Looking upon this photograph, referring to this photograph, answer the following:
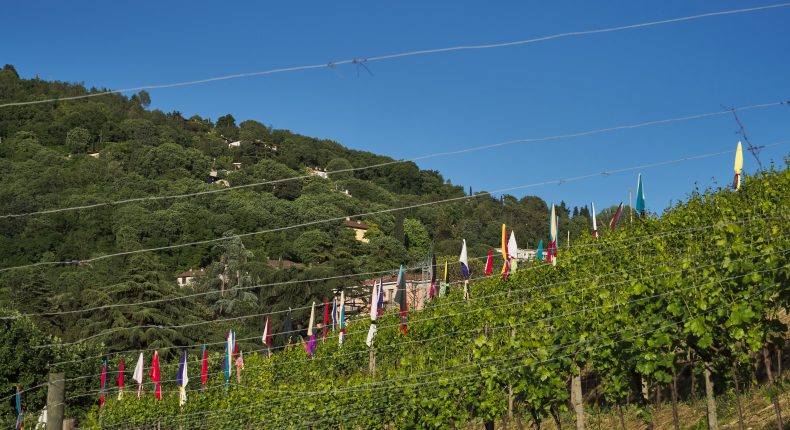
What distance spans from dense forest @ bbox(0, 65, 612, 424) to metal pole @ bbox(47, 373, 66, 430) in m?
2.10

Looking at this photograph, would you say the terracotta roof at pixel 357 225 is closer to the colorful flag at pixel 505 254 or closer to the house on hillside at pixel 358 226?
the house on hillside at pixel 358 226

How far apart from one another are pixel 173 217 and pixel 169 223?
4.03 feet

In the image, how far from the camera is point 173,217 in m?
72.3

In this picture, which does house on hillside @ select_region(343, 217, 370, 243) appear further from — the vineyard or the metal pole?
the metal pole

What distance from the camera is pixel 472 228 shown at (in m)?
84.9

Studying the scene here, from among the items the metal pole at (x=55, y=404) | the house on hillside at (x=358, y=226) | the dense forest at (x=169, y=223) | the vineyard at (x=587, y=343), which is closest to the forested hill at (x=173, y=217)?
the dense forest at (x=169, y=223)

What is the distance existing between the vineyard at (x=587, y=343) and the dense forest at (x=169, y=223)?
2696mm

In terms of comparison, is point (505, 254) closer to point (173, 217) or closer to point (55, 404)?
point (55, 404)

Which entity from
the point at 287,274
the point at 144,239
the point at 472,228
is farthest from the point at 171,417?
the point at 472,228

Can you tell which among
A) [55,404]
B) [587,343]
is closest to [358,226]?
[587,343]

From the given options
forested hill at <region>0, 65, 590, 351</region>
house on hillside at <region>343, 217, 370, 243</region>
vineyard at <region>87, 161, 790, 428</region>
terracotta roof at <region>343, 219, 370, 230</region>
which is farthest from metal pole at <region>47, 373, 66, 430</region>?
terracotta roof at <region>343, 219, 370, 230</region>

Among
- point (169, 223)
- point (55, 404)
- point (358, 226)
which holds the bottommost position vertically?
point (55, 404)

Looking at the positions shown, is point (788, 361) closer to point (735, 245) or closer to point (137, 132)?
point (735, 245)

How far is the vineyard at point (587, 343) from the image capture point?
1048cm
